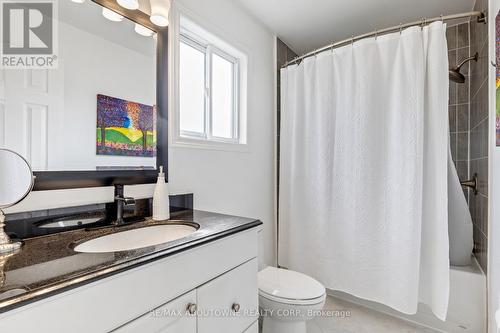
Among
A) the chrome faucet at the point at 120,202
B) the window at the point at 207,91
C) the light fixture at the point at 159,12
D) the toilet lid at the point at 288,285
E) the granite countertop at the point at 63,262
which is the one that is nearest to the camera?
the granite countertop at the point at 63,262

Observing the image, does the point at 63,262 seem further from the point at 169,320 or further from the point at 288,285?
the point at 288,285

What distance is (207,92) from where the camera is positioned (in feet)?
6.02

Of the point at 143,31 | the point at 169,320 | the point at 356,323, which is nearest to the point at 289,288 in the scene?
the point at 356,323

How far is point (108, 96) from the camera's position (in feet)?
3.87

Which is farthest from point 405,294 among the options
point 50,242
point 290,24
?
point 290,24

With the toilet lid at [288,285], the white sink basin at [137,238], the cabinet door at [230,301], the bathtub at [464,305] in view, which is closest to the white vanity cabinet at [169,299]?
the cabinet door at [230,301]

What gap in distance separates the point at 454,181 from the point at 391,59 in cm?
93

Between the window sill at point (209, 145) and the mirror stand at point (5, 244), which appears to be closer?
the mirror stand at point (5, 244)

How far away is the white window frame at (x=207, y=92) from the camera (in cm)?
145

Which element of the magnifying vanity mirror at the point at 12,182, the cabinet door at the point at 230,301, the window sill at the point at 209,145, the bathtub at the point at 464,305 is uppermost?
the window sill at the point at 209,145

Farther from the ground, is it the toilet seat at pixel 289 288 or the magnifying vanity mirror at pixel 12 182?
the magnifying vanity mirror at pixel 12 182

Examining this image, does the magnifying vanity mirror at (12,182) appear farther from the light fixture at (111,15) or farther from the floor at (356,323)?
the floor at (356,323)

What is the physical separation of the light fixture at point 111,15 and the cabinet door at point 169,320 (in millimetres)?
1263

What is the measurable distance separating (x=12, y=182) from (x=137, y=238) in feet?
1.60
